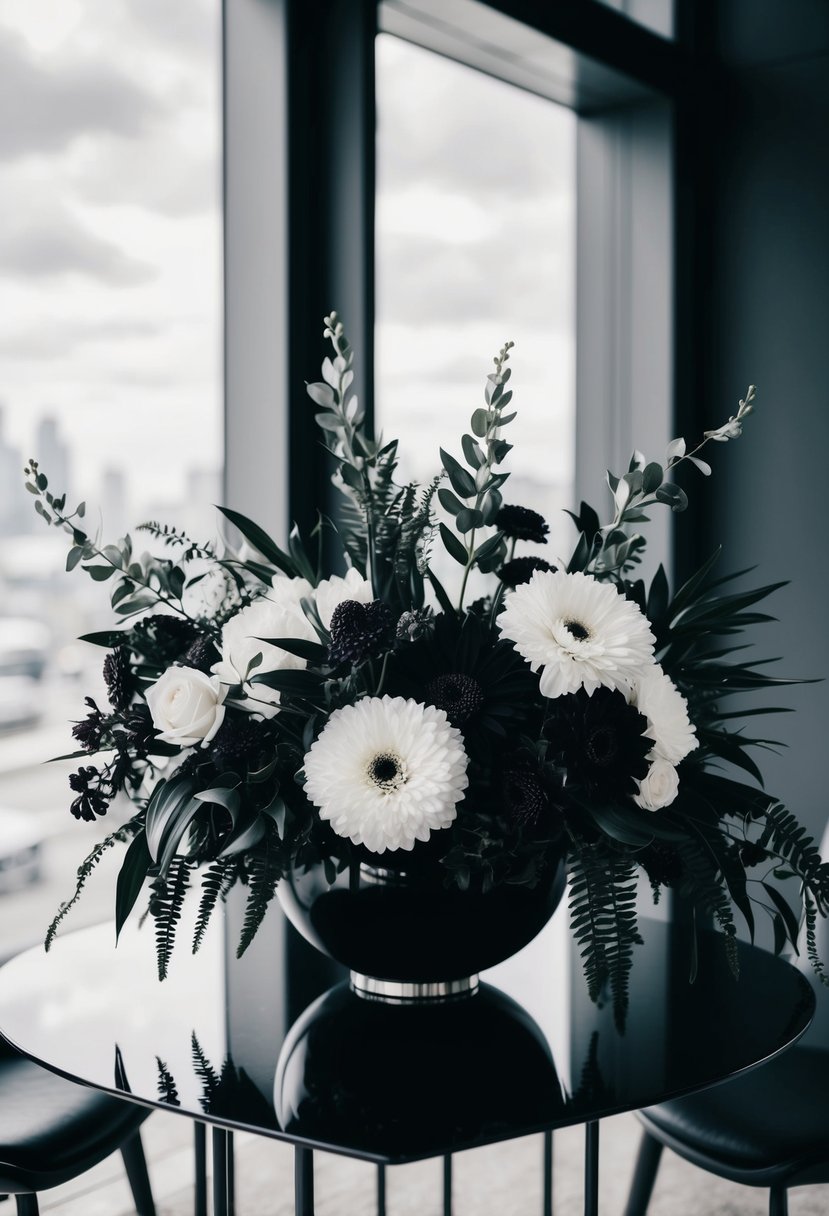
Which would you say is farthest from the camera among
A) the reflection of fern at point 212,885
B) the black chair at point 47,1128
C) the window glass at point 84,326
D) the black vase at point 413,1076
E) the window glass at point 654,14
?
the window glass at point 654,14

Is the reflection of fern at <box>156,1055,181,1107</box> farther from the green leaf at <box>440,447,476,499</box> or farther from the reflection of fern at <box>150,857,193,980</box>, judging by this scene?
the green leaf at <box>440,447,476,499</box>

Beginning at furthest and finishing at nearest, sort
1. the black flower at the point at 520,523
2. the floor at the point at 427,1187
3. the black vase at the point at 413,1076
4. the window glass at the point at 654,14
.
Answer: the window glass at the point at 654,14 → the floor at the point at 427,1187 → the black flower at the point at 520,523 → the black vase at the point at 413,1076

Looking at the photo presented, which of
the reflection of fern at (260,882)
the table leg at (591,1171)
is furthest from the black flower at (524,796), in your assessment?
the table leg at (591,1171)

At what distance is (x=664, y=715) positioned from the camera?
1024 millimetres

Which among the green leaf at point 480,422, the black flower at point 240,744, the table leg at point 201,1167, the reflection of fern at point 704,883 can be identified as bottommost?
the table leg at point 201,1167

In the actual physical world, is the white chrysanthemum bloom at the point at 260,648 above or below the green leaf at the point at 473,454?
below

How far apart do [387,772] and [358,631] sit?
0.13 m

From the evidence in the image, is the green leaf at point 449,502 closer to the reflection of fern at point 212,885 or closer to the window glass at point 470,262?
the reflection of fern at point 212,885

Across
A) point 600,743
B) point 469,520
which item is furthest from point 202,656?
point 600,743

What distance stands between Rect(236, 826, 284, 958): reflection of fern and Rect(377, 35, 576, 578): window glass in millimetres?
1203

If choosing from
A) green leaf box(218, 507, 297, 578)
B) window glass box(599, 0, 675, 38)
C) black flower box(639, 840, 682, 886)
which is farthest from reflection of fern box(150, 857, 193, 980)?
window glass box(599, 0, 675, 38)

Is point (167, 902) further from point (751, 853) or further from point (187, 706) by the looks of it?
point (751, 853)

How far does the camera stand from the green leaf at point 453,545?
1.09m

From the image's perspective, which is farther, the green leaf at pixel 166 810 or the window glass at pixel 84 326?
the window glass at pixel 84 326
